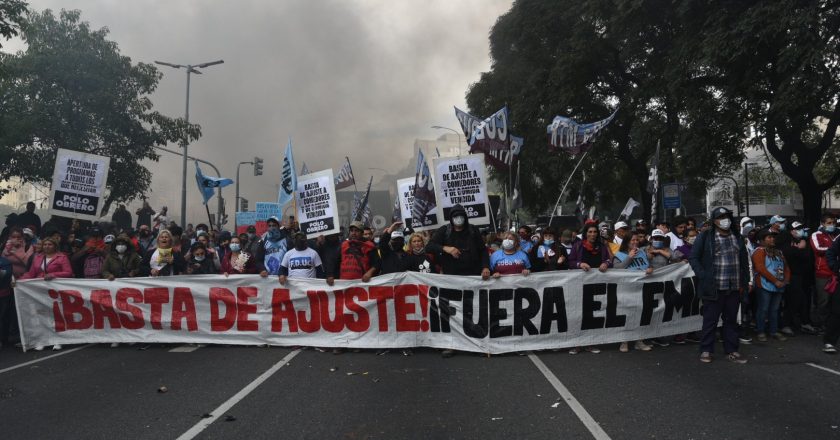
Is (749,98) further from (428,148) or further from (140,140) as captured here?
(428,148)

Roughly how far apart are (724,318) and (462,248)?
126 inches

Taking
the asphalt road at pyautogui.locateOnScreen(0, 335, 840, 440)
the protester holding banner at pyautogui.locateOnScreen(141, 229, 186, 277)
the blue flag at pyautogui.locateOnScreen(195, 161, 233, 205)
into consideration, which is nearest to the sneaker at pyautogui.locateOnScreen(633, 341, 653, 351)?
the asphalt road at pyautogui.locateOnScreen(0, 335, 840, 440)

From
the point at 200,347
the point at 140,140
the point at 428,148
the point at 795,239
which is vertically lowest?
the point at 200,347

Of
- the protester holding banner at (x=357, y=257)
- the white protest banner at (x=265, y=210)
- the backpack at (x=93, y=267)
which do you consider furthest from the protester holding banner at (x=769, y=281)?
the white protest banner at (x=265, y=210)

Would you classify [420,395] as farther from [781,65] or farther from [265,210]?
[265,210]

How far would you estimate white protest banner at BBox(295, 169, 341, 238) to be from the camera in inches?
342

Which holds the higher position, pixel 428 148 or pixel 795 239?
A: pixel 428 148

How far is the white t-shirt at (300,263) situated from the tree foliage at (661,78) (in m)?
13.6

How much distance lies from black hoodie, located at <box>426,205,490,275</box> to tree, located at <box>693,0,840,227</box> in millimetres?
12020

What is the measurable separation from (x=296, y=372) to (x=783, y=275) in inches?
263

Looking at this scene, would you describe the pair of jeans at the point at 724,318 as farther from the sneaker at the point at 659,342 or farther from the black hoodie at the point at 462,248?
the black hoodie at the point at 462,248

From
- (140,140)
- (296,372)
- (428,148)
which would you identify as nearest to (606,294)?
(296,372)

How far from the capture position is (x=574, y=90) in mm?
25609

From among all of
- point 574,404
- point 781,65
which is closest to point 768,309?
point 574,404
